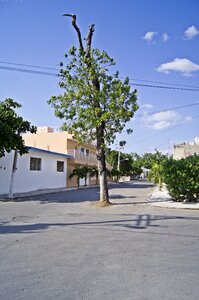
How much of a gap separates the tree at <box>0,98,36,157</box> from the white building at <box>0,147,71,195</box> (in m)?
4.14

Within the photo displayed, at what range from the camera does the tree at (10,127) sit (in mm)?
16453

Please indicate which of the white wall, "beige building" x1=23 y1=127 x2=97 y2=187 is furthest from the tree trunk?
"beige building" x1=23 y1=127 x2=97 y2=187

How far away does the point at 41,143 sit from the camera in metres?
38.8

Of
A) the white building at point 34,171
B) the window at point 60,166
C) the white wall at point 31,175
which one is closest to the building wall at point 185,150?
the white building at point 34,171

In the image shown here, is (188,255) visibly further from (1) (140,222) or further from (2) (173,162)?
(2) (173,162)

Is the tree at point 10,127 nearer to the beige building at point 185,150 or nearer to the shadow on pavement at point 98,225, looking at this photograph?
the shadow on pavement at point 98,225

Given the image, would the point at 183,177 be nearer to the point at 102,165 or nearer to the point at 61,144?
the point at 102,165

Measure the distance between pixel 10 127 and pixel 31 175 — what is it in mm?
10059

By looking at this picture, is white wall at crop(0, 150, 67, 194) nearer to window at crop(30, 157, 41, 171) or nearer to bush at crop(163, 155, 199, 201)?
window at crop(30, 157, 41, 171)

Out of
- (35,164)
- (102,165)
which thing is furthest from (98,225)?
(35,164)

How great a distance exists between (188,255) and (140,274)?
5.46 feet

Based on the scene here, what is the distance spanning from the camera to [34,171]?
27.0 metres

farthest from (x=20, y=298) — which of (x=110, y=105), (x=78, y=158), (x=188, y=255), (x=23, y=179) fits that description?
(x=78, y=158)

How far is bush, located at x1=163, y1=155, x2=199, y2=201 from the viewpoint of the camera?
16.4m
